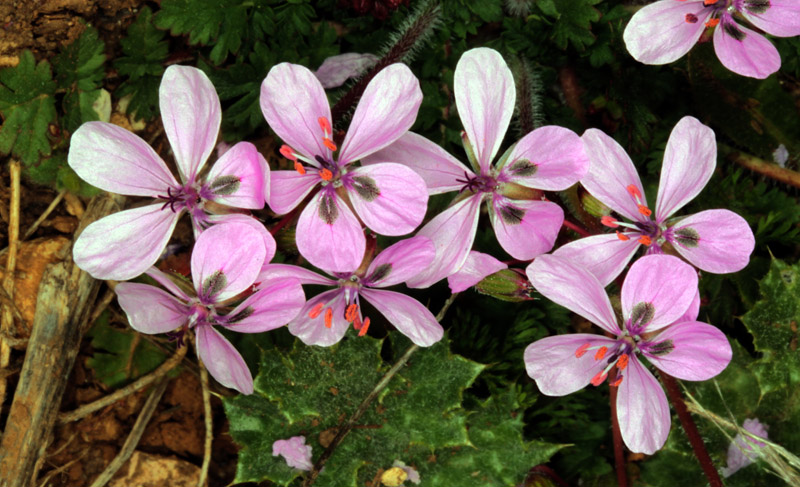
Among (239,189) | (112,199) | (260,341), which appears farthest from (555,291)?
(112,199)

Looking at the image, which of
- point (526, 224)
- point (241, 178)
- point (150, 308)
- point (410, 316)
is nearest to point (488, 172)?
point (526, 224)

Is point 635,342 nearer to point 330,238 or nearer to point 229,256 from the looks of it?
point 330,238

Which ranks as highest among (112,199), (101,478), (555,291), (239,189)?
(555,291)

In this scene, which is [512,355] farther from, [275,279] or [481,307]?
[275,279]

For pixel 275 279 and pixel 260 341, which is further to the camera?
pixel 260 341

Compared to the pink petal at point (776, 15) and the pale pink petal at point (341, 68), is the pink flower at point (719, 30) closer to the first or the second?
the pink petal at point (776, 15)

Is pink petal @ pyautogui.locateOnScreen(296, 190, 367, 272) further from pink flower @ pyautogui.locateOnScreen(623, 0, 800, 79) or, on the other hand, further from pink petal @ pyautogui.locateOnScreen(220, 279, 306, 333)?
pink flower @ pyautogui.locateOnScreen(623, 0, 800, 79)
